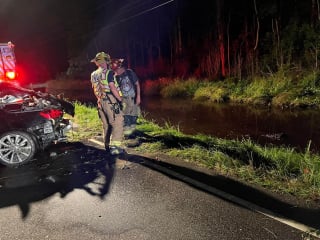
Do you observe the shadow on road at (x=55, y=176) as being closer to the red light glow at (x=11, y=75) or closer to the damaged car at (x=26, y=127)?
the damaged car at (x=26, y=127)

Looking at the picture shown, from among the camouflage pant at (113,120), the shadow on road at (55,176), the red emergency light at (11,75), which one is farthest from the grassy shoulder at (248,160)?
the red emergency light at (11,75)

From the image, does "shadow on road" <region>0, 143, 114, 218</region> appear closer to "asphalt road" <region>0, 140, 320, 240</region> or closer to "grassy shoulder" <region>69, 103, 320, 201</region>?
"asphalt road" <region>0, 140, 320, 240</region>

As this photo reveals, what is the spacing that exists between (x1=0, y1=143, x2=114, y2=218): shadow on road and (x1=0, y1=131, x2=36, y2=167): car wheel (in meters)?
0.15

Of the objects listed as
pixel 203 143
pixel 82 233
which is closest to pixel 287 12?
pixel 203 143

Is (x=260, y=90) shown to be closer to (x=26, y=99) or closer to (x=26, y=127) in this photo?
(x=26, y=99)

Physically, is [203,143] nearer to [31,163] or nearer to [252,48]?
[31,163]

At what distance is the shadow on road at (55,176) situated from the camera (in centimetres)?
473

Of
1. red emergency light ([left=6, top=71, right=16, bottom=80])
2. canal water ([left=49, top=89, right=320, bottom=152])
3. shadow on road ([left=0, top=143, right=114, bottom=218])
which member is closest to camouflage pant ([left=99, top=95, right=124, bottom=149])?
shadow on road ([left=0, top=143, right=114, bottom=218])

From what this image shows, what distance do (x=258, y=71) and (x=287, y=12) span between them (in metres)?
4.70

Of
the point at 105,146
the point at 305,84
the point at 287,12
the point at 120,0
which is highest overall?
the point at 120,0

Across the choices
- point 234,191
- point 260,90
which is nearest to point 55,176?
point 234,191

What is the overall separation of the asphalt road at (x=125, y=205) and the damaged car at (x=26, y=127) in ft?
1.25

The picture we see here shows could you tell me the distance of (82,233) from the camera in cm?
364

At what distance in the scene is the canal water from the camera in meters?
9.45
